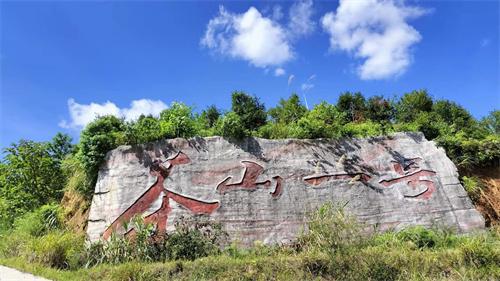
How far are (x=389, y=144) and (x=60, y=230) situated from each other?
8.46 metres

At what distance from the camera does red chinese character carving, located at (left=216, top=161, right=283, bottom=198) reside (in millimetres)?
9242

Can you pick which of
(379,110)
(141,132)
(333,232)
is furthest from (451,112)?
(141,132)

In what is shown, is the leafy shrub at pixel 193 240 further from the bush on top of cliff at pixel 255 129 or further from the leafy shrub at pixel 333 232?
the bush on top of cliff at pixel 255 129

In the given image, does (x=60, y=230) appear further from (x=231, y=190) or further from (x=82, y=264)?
(x=231, y=190)

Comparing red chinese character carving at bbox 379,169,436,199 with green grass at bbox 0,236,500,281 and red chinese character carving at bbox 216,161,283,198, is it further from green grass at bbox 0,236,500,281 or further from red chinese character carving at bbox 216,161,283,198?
green grass at bbox 0,236,500,281

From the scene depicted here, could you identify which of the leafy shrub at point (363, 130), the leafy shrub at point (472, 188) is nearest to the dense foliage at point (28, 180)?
the leafy shrub at point (363, 130)

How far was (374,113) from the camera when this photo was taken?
1456cm

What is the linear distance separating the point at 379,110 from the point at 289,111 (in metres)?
3.58

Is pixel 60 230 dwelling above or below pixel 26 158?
below

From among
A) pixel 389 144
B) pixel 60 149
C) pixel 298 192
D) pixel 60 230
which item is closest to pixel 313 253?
pixel 298 192

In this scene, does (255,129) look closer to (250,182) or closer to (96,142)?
(250,182)

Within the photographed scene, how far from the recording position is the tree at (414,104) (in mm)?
14477

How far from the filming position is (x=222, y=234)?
8.59 meters

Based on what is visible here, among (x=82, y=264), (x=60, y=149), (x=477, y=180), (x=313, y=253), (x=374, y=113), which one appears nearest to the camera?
(x=313, y=253)
